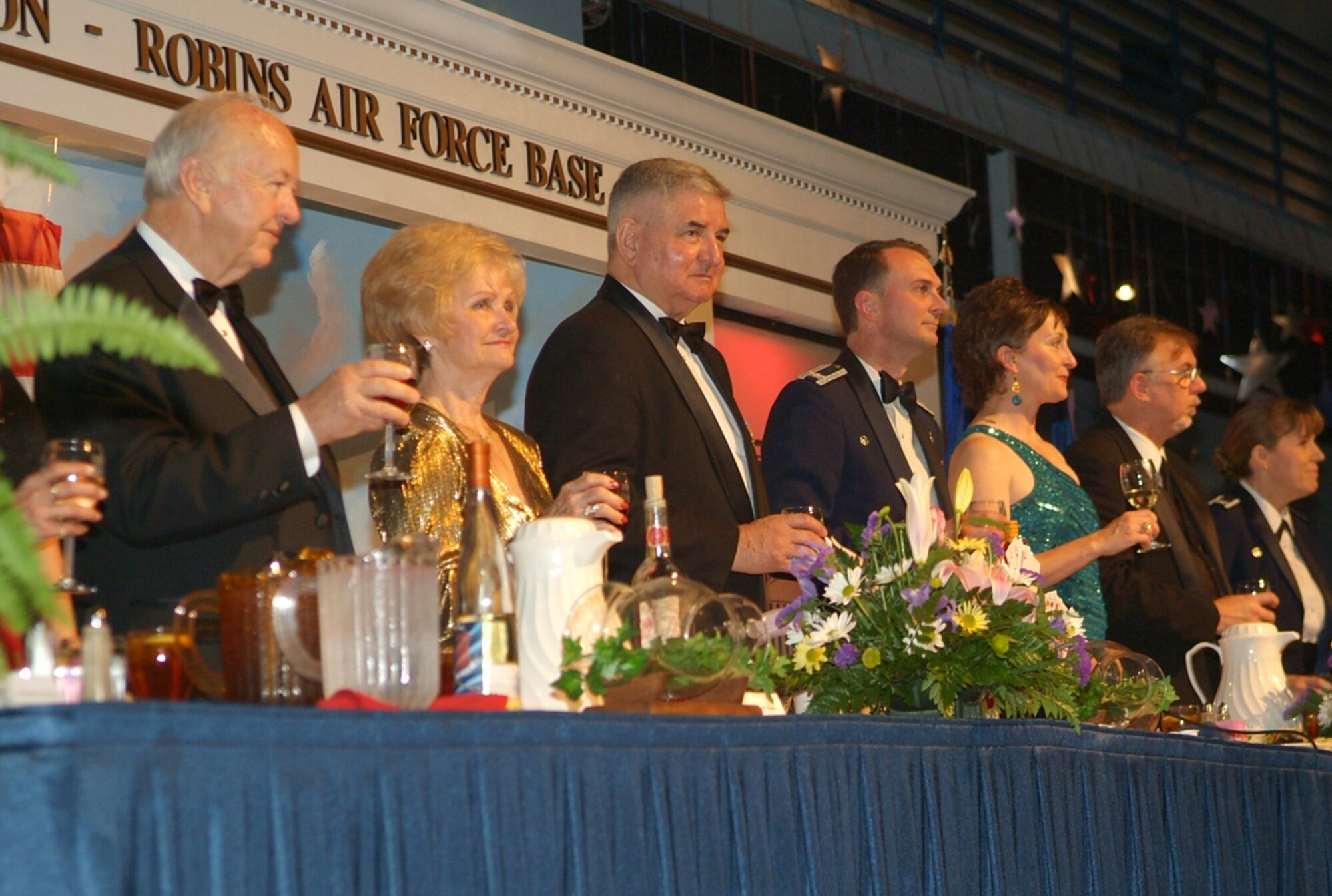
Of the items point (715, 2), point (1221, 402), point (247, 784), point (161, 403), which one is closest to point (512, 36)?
point (715, 2)

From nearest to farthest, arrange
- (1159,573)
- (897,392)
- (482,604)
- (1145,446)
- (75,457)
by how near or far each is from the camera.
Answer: (75,457)
(482,604)
(897,392)
(1159,573)
(1145,446)

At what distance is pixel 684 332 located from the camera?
3475mm

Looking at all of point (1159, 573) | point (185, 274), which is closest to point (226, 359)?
point (185, 274)

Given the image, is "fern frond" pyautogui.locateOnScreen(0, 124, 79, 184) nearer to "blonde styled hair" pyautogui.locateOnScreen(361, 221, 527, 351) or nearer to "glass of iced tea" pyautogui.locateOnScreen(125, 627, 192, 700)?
"glass of iced tea" pyautogui.locateOnScreen(125, 627, 192, 700)

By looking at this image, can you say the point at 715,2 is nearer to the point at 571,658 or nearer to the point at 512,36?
the point at 512,36

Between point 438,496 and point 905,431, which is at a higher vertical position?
point 905,431

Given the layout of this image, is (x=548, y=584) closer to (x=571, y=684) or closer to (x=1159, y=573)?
(x=571, y=684)

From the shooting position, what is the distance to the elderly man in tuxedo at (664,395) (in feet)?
10.1

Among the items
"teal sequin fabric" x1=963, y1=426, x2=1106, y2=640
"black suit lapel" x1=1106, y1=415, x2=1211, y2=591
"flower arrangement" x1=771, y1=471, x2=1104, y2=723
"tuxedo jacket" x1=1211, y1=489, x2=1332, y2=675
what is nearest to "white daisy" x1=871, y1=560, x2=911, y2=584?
"flower arrangement" x1=771, y1=471, x2=1104, y2=723

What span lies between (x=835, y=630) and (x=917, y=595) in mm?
146

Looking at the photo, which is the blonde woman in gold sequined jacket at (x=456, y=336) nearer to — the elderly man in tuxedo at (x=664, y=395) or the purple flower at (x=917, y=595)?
the elderly man in tuxedo at (x=664, y=395)

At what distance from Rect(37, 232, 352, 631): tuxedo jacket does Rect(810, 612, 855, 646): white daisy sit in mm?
744

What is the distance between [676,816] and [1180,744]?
1407 mm

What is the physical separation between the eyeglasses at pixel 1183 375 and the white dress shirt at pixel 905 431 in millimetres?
1121
